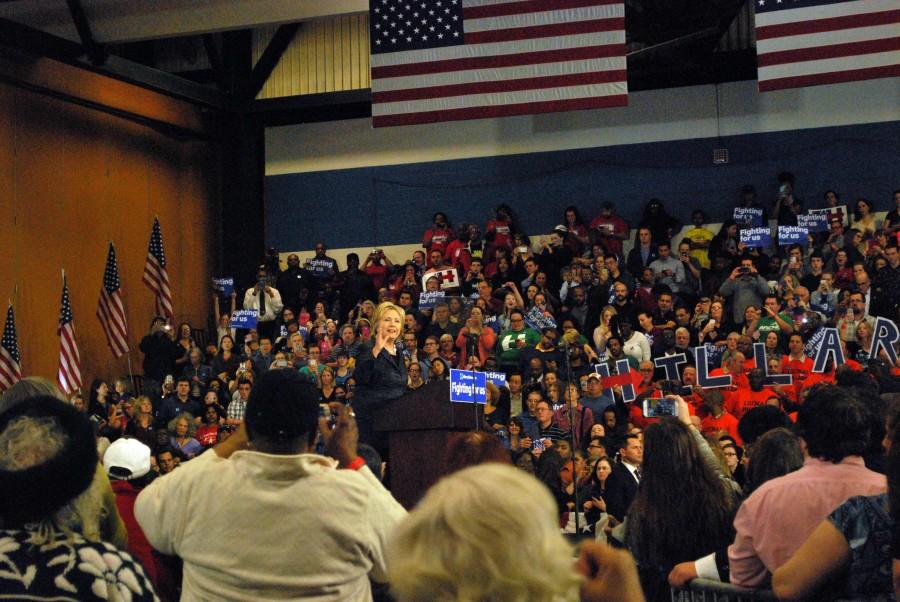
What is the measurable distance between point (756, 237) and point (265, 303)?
6.57 m

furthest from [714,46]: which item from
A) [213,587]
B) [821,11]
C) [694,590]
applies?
[213,587]

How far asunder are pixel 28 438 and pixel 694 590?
2097mm

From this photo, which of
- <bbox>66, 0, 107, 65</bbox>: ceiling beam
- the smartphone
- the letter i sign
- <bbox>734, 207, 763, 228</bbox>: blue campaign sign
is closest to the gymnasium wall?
<bbox>734, 207, 763, 228</bbox>: blue campaign sign

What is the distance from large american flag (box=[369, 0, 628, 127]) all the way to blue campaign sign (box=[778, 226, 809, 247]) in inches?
131

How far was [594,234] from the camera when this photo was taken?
16.5 m

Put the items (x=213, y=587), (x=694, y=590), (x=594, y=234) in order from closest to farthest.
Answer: (x=213, y=587) → (x=694, y=590) → (x=594, y=234)

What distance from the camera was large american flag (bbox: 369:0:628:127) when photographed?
12.0 metres

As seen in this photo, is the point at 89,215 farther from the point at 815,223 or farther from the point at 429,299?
the point at 815,223

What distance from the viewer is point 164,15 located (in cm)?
1474

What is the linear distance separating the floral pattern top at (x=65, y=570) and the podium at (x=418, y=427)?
4.01m

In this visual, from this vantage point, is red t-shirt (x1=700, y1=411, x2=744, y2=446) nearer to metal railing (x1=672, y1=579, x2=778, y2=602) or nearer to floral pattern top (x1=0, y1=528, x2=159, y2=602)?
metal railing (x1=672, y1=579, x2=778, y2=602)

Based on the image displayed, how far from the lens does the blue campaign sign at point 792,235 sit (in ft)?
46.6

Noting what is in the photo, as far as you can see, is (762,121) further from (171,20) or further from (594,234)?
(171,20)

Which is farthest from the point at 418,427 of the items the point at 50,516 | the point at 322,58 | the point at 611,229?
the point at 322,58
